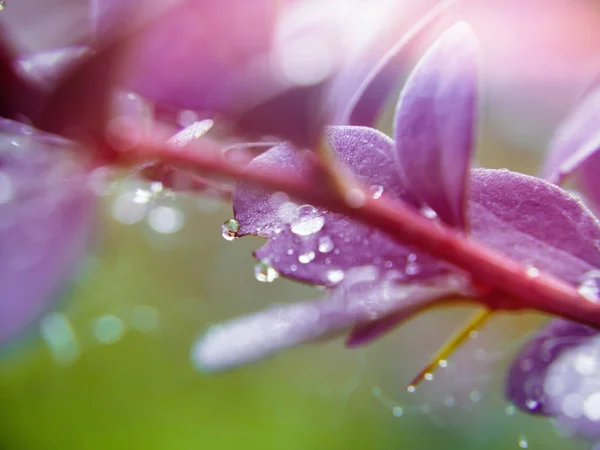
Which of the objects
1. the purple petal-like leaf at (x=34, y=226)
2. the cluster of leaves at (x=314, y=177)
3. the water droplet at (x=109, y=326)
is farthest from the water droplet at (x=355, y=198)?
the water droplet at (x=109, y=326)

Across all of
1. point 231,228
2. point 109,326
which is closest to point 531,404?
point 231,228

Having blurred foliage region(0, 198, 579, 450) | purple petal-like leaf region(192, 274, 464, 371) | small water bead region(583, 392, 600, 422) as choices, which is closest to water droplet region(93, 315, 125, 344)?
blurred foliage region(0, 198, 579, 450)

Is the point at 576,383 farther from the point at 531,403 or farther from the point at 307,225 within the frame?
the point at 307,225

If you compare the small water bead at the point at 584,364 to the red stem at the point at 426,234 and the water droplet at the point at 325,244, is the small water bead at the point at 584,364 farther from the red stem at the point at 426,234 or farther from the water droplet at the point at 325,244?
the water droplet at the point at 325,244

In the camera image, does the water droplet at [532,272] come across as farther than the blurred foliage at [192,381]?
No

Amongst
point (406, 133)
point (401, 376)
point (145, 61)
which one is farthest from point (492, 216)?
point (401, 376)
